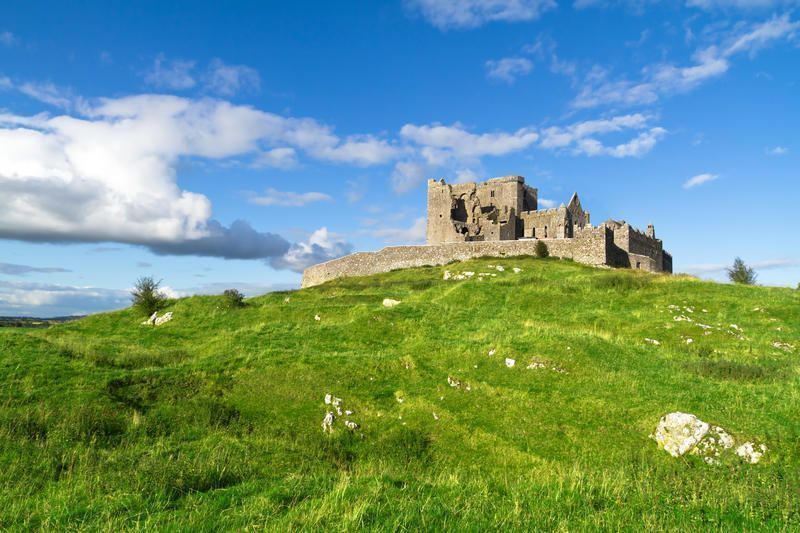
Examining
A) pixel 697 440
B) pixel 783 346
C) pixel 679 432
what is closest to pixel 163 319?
pixel 679 432

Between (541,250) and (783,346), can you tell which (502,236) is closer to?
(541,250)

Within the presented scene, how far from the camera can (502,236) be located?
217 ft

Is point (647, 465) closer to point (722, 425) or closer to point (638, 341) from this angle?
point (722, 425)

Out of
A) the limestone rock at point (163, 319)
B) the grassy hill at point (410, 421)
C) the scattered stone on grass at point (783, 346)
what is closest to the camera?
the grassy hill at point (410, 421)

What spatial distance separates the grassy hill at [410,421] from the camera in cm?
816

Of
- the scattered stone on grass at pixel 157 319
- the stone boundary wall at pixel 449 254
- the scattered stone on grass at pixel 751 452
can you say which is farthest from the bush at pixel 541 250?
the scattered stone on grass at pixel 751 452

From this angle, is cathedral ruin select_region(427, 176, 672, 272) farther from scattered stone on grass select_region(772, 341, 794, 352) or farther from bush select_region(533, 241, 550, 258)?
scattered stone on grass select_region(772, 341, 794, 352)

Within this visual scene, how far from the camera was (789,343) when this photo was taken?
24.2 meters

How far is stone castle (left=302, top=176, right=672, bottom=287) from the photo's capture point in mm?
53688

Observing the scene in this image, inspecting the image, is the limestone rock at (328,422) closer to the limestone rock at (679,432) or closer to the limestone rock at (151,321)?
the limestone rock at (679,432)

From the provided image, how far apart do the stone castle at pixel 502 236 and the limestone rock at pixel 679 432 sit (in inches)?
1514

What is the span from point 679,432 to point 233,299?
32116mm

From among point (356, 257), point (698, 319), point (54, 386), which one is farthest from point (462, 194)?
point (54, 386)

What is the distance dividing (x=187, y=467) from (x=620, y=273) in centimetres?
4014
